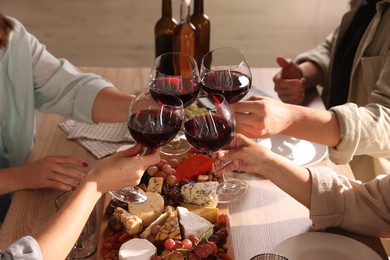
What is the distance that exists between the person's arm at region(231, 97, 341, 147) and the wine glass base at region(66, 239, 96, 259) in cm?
50

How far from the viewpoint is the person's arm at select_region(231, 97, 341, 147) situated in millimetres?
1559

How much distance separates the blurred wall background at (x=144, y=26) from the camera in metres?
4.11

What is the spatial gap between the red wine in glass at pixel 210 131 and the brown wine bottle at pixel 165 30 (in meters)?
0.66

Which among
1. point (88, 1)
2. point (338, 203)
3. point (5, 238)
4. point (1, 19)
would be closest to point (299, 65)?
point (338, 203)

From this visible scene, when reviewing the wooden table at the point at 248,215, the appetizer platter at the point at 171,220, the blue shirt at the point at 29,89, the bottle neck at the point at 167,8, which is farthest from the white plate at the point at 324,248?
the bottle neck at the point at 167,8

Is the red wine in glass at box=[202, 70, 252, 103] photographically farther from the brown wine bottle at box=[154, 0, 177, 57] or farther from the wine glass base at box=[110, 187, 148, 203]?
the brown wine bottle at box=[154, 0, 177, 57]

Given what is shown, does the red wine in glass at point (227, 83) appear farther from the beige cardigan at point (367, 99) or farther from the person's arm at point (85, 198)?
the beige cardigan at point (367, 99)

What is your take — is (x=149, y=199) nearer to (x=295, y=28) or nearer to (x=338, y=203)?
(x=338, y=203)

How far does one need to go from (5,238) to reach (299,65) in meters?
1.33

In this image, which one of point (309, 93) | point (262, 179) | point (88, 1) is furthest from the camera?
point (88, 1)

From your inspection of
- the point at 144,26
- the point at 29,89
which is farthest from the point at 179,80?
the point at 144,26

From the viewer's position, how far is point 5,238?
1.37m

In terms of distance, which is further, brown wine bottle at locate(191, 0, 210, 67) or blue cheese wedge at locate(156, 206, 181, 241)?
brown wine bottle at locate(191, 0, 210, 67)

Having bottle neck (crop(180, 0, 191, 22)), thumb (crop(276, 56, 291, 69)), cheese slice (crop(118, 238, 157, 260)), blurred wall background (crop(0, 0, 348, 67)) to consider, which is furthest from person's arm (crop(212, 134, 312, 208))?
blurred wall background (crop(0, 0, 348, 67))
